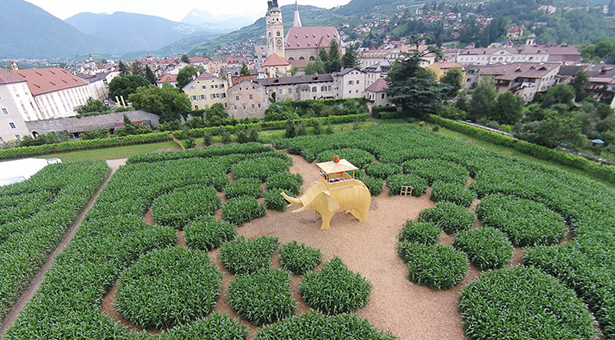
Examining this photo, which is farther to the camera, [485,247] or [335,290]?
[485,247]

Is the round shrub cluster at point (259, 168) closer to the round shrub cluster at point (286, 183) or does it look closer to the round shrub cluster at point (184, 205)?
the round shrub cluster at point (286, 183)

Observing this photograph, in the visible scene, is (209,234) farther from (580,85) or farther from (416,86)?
(580,85)

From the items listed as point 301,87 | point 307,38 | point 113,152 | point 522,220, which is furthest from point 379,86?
point 307,38

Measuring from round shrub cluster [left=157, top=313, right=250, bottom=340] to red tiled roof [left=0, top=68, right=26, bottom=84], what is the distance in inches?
2000

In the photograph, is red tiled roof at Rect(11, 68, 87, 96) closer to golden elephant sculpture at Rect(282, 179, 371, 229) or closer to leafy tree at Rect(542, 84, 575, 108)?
golden elephant sculpture at Rect(282, 179, 371, 229)

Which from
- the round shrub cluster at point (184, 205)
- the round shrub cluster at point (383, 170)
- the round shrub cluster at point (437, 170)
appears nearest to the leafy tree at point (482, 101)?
the round shrub cluster at point (437, 170)

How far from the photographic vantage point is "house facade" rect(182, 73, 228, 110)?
4568 centimetres


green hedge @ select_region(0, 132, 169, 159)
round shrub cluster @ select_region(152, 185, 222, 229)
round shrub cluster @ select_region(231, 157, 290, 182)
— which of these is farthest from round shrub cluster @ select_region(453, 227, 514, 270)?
green hedge @ select_region(0, 132, 169, 159)

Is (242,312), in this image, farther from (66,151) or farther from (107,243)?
(66,151)

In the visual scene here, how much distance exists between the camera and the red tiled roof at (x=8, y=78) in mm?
37800

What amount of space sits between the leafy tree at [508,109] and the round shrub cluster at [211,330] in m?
45.9

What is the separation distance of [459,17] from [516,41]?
7831 centimetres

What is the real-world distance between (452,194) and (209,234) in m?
16.7

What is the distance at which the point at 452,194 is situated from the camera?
18781 millimetres
